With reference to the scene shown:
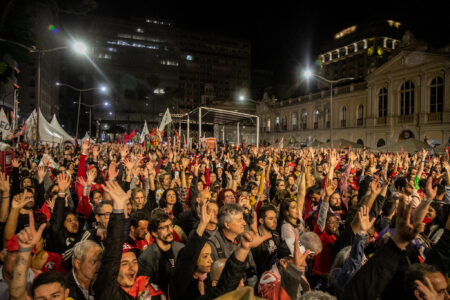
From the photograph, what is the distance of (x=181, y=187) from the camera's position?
7.14 metres

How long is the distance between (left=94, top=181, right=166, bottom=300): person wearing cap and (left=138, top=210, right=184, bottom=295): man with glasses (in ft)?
1.40

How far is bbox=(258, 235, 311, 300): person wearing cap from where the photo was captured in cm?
240

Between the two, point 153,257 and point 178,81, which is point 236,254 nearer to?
point 153,257

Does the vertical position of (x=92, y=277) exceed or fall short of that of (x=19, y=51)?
it falls short

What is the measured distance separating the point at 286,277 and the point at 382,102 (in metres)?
39.2

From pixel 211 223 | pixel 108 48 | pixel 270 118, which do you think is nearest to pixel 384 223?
pixel 211 223

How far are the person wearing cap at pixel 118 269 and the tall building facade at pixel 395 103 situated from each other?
33481mm

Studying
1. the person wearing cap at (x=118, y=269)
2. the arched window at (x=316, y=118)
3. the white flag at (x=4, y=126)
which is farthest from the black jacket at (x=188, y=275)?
the arched window at (x=316, y=118)

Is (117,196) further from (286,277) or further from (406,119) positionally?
(406,119)

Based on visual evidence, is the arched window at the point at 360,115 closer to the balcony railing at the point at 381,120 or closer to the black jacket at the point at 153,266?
the balcony railing at the point at 381,120

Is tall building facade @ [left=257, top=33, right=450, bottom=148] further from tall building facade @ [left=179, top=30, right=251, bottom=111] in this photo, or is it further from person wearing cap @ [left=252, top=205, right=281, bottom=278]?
tall building facade @ [left=179, top=30, right=251, bottom=111]

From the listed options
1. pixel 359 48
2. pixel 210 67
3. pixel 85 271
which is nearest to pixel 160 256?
pixel 85 271

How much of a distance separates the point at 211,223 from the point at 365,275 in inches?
78.2

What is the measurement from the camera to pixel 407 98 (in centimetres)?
3375
